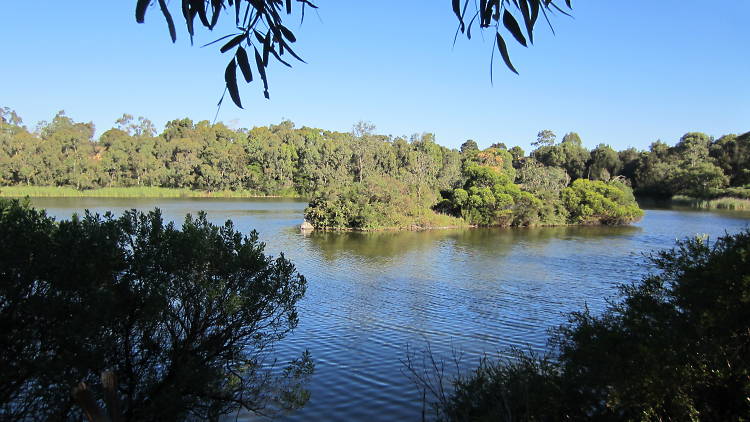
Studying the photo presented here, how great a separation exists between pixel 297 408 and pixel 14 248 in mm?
4231

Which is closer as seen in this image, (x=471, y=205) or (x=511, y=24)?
(x=511, y=24)

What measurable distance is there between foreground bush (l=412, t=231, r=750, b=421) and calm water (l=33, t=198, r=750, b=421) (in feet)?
4.14

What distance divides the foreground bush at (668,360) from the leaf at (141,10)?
3.17m

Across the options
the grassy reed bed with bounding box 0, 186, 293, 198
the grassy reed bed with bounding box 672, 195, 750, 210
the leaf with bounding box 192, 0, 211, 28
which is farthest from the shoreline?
the leaf with bounding box 192, 0, 211, 28

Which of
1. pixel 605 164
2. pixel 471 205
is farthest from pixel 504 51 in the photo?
pixel 605 164

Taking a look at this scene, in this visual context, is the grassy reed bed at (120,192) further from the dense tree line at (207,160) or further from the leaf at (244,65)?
the leaf at (244,65)

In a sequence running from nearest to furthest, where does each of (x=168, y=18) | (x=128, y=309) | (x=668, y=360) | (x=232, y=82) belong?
(x=168, y=18) < (x=232, y=82) < (x=668, y=360) < (x=128, y=309)

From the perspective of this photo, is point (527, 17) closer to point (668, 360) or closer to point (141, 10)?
point (141, 10)

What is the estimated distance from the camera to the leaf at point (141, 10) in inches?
68.9

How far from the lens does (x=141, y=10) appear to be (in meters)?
1.76

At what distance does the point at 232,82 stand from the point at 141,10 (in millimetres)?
373

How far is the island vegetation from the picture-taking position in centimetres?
3909

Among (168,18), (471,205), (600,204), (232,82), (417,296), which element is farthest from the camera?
(600,204)

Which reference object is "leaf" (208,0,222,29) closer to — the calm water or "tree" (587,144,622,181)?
the calm water
